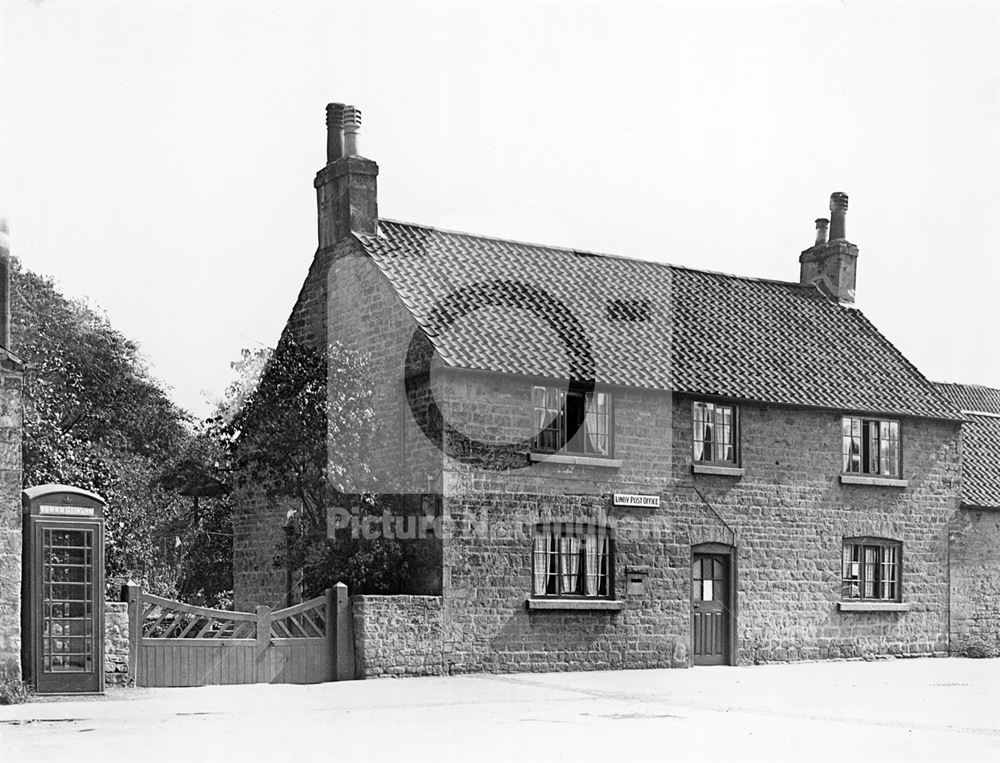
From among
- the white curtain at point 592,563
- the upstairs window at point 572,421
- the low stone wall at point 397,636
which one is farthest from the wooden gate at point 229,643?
the white curtain at point 592,563

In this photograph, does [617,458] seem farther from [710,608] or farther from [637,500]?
[710,608]

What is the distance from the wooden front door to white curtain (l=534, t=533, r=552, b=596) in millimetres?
3575

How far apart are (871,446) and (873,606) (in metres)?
3.47

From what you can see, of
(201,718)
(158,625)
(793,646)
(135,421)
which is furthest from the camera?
(135,421)

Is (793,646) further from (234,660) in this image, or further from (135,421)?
(135,421)

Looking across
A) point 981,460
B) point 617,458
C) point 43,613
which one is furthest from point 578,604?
point 981,460

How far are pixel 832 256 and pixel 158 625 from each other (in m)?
20.3

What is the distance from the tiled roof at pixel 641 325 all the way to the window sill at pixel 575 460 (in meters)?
1.45

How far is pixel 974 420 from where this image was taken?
122 feet

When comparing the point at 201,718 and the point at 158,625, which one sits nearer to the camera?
the point at 201,718

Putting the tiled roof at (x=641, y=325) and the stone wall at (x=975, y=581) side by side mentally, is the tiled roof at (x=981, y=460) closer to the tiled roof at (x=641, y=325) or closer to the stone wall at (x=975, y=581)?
the stone wall at (x=975, y=581)

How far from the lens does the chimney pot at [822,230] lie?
3519cm

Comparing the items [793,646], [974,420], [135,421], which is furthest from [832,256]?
[135,421]

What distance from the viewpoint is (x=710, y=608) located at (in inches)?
1081
